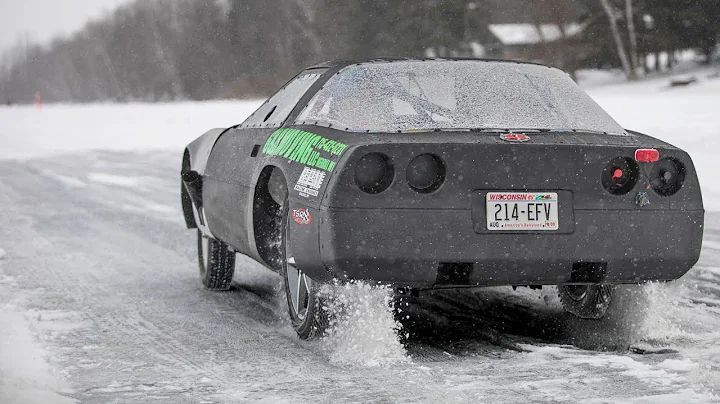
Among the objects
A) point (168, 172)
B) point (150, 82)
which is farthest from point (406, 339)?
point (150, 82)

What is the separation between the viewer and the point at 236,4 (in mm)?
88000

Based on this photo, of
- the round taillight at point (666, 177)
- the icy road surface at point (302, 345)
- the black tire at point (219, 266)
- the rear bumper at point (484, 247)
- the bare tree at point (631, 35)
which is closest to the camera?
the icy road surface at point (302, 345)

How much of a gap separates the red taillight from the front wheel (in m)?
1.55

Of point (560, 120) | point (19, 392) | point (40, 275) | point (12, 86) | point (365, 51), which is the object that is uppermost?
point (560, 120)

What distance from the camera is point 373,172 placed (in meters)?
4.68

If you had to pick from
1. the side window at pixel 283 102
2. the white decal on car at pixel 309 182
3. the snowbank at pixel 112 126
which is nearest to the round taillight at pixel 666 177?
the white decal on car at pixel 309 182

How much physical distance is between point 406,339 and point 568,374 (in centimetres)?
104

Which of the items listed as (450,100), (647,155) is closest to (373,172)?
(450,100)

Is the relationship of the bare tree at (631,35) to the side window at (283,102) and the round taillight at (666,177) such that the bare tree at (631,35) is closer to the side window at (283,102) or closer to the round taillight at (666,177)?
the side window at (283,102)

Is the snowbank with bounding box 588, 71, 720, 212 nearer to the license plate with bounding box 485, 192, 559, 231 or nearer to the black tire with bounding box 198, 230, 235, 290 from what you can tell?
the black tire with bounding box 198, 230, 235, 290

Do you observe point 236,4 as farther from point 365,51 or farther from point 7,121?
point 7,121

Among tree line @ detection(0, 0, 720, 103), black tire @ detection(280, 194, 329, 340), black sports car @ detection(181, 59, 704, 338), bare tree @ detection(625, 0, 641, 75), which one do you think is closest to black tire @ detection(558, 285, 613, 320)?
black sports car @ detection(181, 59, 704, 338)

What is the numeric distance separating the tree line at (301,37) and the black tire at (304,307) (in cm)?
4516

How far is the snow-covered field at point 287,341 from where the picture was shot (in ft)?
14.3
